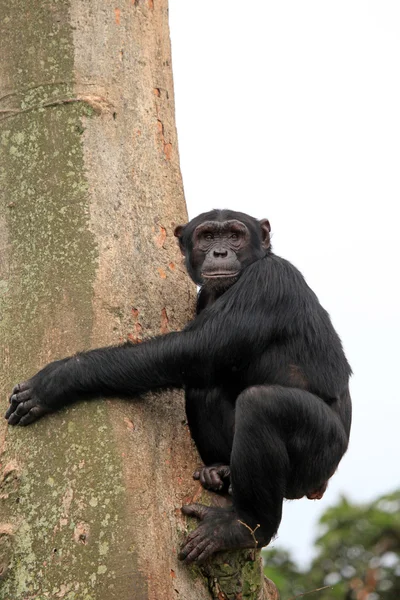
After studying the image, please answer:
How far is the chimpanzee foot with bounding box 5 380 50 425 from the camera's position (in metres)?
5.03

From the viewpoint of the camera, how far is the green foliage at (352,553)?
10078 millimetres

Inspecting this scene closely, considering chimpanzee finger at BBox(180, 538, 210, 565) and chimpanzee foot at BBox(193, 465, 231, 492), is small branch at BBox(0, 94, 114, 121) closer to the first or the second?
chimpanzee foot at BBox(193, 465, 231, 492)

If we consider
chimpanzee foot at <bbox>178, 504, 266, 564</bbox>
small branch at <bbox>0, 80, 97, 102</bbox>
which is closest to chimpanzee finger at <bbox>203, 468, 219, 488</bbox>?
chimpanzee foot at <bbox>178, 504, 266, 564</bbox>

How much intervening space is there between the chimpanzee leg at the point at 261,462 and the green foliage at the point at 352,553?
493 centimetres

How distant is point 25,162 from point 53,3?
106 centimetres

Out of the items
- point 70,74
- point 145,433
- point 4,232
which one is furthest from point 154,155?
point 145,433

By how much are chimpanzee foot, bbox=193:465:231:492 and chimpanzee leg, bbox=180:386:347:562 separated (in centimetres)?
14

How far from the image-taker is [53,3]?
5836 mm

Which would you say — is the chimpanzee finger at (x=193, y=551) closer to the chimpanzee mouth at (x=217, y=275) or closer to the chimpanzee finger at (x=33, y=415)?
the chimpanzee finger at (x=33, y=415)

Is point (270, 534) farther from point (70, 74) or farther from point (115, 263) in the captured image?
point (70, 74)

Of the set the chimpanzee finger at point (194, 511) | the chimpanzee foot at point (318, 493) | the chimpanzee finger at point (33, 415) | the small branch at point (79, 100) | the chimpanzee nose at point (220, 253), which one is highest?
the small branch at point (79, 100)

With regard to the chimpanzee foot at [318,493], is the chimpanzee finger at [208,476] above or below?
above

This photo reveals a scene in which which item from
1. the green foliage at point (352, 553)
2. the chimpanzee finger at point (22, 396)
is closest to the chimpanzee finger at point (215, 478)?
the chimpanzee finger at point (22, 396)

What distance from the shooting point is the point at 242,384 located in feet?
18.5
